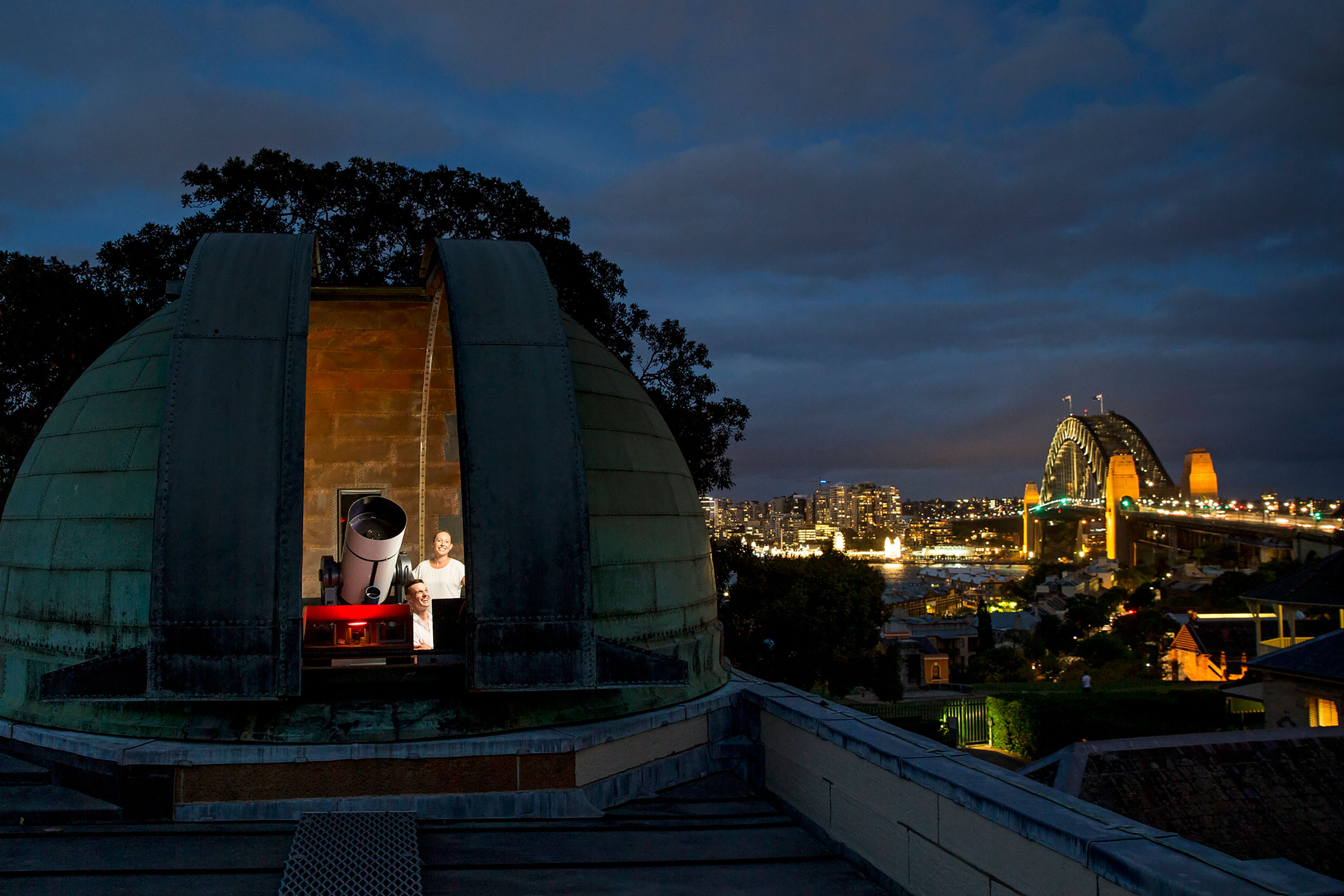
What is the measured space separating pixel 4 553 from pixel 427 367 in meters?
6.48

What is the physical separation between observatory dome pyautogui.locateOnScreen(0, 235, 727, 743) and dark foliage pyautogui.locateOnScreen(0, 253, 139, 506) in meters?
15.3

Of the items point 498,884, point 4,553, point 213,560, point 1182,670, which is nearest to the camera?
point 498,884

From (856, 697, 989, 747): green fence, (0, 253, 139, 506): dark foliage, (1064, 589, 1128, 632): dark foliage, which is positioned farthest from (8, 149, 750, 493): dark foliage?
(1064, 589, 1128, 632): dark foliage

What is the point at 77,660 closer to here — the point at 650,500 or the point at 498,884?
the point at 498,884

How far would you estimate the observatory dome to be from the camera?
328 inches

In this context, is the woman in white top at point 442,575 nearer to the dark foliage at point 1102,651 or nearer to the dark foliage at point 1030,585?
the dark foliage at point 1102,651

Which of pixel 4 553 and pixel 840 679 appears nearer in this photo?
pixel 4 553

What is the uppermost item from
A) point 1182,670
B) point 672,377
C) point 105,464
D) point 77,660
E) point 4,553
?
point 672,377

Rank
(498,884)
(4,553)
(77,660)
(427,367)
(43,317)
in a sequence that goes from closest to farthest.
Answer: (498,884) → (77,660) → (4,553) → (427,367) → (43,317)

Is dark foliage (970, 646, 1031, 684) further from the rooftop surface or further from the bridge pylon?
the bridge pylon

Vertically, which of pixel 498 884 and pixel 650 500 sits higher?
pixel 650 500

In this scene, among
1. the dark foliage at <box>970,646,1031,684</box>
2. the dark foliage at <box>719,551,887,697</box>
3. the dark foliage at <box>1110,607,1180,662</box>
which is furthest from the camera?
the dark foliage at <box>970,646,1031,684</box>

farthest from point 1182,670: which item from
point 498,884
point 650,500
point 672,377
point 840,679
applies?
point 498,884

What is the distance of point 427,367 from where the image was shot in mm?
15219
